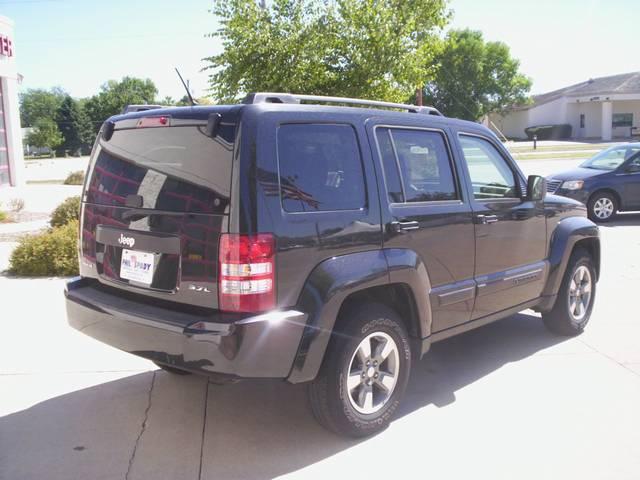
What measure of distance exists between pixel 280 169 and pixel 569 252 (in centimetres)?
321

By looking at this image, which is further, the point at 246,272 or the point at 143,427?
the point at 143,427

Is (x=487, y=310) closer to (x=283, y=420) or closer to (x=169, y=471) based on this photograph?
(x=283, y=420)

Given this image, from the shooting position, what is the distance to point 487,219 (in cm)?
466

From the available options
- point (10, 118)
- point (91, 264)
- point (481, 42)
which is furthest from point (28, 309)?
point (481, 42)

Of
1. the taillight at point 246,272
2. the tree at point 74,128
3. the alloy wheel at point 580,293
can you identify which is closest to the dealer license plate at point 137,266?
the taillight at point 246,272

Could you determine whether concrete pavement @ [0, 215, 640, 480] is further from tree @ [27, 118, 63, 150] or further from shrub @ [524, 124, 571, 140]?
tree @ [27, 118, 63, 150]

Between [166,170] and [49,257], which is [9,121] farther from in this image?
[166,170]

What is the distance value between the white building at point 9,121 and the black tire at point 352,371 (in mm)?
21414

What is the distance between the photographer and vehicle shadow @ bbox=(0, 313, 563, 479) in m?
3.60

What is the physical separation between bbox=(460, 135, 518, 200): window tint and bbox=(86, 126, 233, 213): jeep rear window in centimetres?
211

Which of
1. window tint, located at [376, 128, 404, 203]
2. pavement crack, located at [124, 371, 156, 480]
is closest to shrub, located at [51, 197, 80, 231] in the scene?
pavement crack, located at [124, 371, 156, 480]

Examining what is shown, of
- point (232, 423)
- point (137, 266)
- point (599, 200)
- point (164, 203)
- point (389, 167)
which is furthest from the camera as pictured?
point (599, 200)

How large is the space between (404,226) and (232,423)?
66.6 inches

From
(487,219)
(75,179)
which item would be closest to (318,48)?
(487,219)
